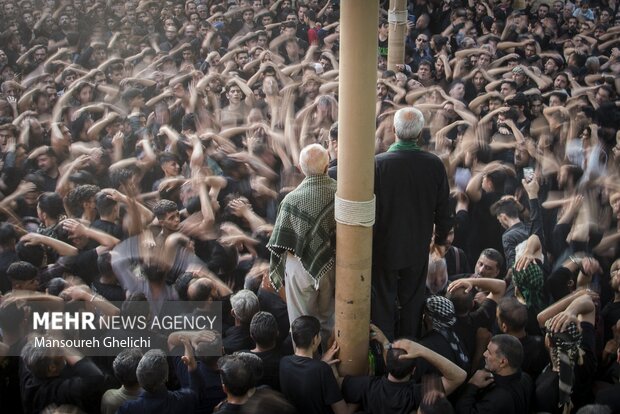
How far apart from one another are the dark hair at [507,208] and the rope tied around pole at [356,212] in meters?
1.85

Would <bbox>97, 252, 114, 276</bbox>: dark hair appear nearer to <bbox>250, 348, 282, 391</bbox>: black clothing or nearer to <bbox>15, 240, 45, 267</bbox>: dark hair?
<bbox>15, 240, 45, 267</bbox>: dark hair

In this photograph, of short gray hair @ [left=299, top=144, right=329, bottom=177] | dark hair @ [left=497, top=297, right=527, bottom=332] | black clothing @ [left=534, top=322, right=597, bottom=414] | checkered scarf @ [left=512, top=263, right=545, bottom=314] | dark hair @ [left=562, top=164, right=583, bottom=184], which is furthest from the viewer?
dark hair @ [left=562, top=164, right=583, bottom=184]

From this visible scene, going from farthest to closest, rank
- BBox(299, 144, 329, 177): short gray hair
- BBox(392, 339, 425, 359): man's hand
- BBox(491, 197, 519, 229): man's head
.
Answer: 1. BBox(491, 197, 519, 229): man's head
2. BBox(299, 144, 329, 177): short gray hair
3. BBox(392, 339, 425, 359): man's hand

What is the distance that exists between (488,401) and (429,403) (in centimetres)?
35

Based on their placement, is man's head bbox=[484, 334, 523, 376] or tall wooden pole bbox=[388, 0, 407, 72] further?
tall wooden pole bbox=[388, 0, 407, 72]

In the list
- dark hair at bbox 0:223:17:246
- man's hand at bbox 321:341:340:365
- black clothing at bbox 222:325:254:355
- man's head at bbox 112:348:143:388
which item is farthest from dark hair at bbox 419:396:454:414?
dark hair at bbox 0:223:17:246

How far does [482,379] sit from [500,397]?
0.49ft

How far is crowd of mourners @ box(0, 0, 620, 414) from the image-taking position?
3.74 metres

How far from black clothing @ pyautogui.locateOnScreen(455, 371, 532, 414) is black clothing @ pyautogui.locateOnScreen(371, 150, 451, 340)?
2.72ft

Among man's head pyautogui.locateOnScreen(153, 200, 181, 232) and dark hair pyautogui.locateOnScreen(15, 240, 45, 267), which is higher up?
man's head pyautogui.locateOnScreen(153, 200, 181, 232)

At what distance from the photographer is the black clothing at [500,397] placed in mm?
3496

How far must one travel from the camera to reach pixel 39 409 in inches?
148

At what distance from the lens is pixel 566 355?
3857mm

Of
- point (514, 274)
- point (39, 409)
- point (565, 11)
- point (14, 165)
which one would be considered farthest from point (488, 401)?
point (565, 11)
